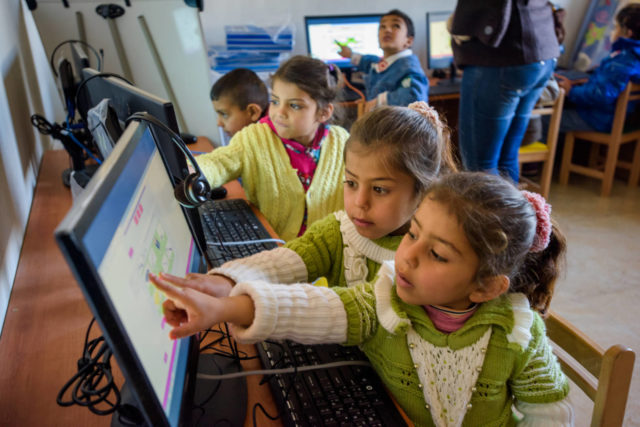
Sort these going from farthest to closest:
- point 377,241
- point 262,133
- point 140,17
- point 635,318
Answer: point 635,318 → point 140,17 → point 262,133 → point 377,241

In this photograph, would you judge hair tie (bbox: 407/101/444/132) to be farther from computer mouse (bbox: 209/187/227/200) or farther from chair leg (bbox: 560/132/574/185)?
chair leg (bbox: 560/132/574/185)

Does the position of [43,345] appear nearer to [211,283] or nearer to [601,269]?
[211,283]

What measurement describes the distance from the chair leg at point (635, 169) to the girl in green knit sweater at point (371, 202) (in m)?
2.96

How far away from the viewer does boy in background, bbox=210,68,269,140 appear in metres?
1.76

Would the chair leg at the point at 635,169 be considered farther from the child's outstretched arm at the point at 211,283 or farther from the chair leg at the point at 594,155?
the child's outstretched arm at the point at 211,283

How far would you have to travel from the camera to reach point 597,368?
79 cm

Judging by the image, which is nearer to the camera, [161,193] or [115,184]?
[115,184]

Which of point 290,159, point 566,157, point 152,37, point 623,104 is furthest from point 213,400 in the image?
point 566,157

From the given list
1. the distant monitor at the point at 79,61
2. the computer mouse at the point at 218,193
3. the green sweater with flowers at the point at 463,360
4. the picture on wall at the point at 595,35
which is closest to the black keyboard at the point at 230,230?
the computer mouse at the point at 218,193

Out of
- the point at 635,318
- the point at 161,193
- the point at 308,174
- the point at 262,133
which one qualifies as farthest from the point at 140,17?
the point at 635,318

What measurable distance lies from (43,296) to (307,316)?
2.09ft

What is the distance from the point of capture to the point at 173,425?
50cm

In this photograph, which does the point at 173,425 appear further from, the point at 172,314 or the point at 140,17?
the point at 140,17

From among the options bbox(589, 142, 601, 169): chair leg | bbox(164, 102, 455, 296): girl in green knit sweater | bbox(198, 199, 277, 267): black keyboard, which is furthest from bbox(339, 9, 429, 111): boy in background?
bbox(589, 142, 601, 169): chair leg
